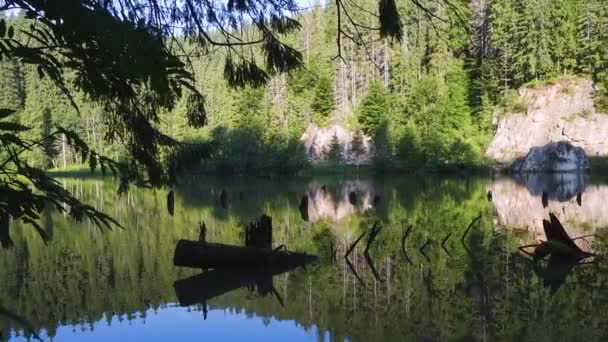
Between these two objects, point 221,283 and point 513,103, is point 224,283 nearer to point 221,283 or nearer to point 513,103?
point 221,283

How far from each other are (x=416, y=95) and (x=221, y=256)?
71.0 m

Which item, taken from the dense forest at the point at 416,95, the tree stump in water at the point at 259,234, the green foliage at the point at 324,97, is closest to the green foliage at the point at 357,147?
the dense forest at the point at 416,95

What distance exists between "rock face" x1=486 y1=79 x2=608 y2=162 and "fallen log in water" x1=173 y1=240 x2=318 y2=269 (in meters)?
59.5

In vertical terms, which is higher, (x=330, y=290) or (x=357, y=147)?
(x=357, y=147)

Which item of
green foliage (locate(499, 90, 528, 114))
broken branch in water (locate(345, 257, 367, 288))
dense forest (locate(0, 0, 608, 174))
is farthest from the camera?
green foliage (locate(499, 90, 528, 114))

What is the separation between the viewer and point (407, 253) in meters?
16.3

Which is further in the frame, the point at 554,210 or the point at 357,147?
the point at 357,147

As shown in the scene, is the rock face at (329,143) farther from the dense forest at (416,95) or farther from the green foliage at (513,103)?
the green foliage at (513,103)

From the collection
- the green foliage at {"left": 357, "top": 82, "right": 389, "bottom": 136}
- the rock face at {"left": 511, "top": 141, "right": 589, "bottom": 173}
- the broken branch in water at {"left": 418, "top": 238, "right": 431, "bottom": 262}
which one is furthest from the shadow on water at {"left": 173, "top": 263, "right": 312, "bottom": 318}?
the green foliage at {"left": 357, "top": 82, "right": 389, "bottom": 136}

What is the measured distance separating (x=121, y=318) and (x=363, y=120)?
75391 millimetres

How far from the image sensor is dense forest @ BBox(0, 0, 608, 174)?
7044 cm

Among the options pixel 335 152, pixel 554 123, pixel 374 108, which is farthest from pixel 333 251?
pixel 374 108

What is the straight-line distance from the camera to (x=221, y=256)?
579 inches

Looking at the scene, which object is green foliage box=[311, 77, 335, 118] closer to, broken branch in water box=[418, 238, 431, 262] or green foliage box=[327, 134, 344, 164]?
green foliage box=[327, 134, 344, 164]
